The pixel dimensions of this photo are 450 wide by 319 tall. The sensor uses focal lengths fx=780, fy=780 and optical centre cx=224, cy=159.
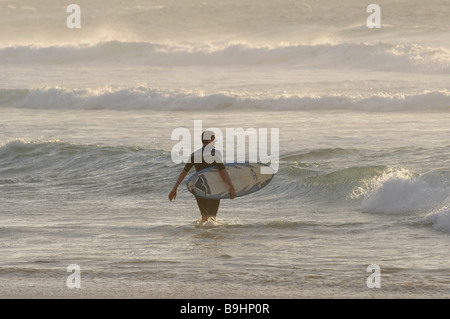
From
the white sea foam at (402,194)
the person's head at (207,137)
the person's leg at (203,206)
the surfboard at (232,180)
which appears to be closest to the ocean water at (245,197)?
the white sea foam at (402,194)

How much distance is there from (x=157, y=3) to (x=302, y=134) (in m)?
44.5

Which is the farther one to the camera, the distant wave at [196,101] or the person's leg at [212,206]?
the distant wave at [196,101]

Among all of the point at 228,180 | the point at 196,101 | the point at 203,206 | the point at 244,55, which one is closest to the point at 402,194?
the point at 228,180

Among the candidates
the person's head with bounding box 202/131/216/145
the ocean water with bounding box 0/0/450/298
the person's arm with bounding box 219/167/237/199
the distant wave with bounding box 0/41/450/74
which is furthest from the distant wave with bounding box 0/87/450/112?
the person's head with bounding box 202/131/216/145

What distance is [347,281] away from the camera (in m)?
6.67

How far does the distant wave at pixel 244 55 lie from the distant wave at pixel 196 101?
24.6ft

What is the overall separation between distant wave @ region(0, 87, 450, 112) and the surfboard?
13032 mm

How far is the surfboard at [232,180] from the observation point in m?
9.60

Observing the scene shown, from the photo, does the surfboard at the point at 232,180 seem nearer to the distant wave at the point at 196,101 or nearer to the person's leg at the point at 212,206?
the person's leg at the point at 212,206

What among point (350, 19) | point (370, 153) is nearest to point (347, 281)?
point (370, 153)

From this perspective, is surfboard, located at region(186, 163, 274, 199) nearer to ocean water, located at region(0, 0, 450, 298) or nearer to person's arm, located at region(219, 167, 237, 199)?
person's arm, located at region(219, 167, 237, 199)

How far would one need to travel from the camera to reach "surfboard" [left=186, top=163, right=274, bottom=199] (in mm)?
9602
